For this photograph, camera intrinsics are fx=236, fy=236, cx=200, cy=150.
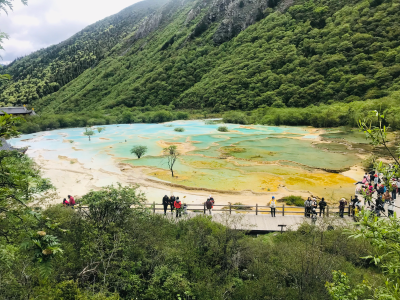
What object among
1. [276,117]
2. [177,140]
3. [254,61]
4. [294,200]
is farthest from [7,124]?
[254,61]

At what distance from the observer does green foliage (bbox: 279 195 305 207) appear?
58.1 ft

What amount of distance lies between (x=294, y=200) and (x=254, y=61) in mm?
81572

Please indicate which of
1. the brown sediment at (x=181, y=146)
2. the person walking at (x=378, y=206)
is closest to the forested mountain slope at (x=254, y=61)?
the brown sediment at (x=181, y=146)

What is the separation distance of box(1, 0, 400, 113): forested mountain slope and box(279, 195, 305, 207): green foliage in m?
53.6

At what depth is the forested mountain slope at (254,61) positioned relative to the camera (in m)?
66.4

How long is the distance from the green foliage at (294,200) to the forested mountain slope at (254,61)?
5356cm

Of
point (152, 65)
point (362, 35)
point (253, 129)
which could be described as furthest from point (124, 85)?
point (362, 35)

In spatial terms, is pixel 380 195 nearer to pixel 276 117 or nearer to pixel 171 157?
pixel 171 157

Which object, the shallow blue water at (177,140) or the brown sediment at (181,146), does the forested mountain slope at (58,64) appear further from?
the brown sediment at (181,146)

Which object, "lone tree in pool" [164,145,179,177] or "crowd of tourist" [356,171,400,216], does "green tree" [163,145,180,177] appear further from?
"crowd of tourist" [356,171,400,216]

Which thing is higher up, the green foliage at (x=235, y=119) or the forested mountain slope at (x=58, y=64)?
the forested mountain slope at (x=58, y=64)

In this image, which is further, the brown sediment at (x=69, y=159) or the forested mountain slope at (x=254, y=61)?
the forested mountain slope at (x=254, y=61)

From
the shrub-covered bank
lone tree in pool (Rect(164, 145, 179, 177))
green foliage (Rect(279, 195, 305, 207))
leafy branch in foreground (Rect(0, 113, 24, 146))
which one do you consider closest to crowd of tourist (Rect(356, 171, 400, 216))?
green foliage (Rect(279, 195, 305, 207))

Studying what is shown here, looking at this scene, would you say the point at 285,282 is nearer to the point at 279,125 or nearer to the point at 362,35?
the point at 279,125
